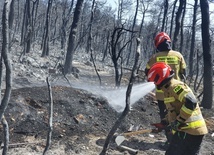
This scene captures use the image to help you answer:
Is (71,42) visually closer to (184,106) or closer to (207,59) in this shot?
(207,59)

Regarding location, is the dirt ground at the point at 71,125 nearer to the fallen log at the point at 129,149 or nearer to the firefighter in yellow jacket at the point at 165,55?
the fallen log at the point at 129,149

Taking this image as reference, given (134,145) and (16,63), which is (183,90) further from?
(16,63)

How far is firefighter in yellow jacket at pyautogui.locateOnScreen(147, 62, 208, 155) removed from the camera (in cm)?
370

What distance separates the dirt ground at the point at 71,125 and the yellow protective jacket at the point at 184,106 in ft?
6.05

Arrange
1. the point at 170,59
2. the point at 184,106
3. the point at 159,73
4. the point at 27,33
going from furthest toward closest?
the point at 27,33 → the point at 170,59 → the point at 159,73 → the point at 184,106

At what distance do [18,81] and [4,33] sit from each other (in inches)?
361

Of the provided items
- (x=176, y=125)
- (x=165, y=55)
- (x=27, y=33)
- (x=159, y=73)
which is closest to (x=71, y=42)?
(x=27, y=33)

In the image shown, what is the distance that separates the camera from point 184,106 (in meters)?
3.69

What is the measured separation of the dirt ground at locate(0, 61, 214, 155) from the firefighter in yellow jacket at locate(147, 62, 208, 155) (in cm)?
169

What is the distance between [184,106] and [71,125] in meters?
3.04

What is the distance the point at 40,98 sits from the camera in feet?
21.7

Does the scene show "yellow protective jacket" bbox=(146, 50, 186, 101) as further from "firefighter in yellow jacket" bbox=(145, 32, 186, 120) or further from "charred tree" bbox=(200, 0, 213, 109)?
"charred tree" bbox=(200, 0, 213, 109)

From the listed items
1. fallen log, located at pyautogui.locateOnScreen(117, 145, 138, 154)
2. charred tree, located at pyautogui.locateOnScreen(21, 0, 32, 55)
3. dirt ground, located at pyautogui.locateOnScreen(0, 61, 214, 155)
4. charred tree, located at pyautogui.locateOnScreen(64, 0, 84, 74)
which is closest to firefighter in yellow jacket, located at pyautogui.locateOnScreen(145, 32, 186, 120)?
fallen log, located at pyautogui.locateOnScreen(117, 145, 138, 154)

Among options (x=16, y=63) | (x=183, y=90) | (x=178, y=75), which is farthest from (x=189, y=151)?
(x=16, y=63)
